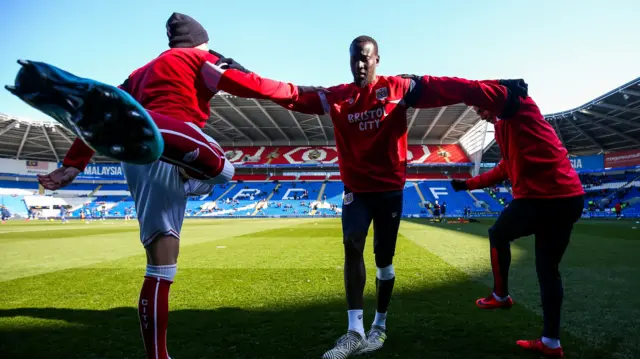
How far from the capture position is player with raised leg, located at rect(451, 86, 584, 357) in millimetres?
2668

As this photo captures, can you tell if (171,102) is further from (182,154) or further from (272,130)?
(272,130)

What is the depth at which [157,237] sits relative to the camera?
7.07 ft

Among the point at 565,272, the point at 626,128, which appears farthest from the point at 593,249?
the point at 626,128

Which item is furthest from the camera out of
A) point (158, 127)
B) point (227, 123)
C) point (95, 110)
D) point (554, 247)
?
point (227, 123)

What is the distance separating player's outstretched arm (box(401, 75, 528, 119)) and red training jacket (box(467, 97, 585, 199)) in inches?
6.9

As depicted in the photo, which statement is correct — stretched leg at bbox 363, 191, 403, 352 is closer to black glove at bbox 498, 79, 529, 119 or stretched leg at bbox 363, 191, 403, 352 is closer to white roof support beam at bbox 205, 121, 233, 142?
black glove at bbox 498, 79, 529, 119

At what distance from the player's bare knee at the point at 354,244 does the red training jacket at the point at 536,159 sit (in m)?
1.36

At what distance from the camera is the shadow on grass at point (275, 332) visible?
2559 millimetres

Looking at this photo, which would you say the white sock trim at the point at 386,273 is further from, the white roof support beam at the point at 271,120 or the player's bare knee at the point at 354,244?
the white roof support beam at the point at 271,120

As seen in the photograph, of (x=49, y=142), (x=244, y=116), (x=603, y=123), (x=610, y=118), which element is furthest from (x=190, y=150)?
(x=49, y=142)

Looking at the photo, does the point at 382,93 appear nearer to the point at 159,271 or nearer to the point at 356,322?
the point at 356,322

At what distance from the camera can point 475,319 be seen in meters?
3.33

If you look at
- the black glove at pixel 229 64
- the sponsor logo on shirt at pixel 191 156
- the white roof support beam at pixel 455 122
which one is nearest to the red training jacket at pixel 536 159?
the black glove at pixel 229 64

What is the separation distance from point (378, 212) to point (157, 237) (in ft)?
5.24
